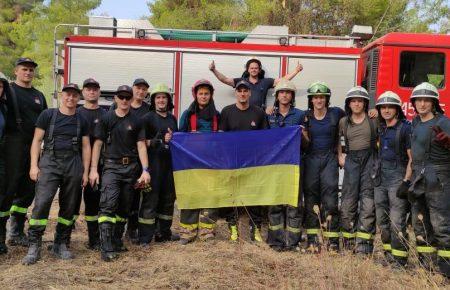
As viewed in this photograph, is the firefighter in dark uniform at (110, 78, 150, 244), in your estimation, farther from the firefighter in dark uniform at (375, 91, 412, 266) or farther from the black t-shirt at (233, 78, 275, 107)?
the firefighter in dark uniform at (375, 91, 412, 266)

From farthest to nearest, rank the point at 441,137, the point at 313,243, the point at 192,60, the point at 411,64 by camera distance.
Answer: the point at 192,60, the point at 411,64, the point at 313,243, the point at 441,137

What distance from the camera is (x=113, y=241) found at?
5805 mm

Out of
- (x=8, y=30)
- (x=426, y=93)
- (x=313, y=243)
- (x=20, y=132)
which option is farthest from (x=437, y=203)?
(x=8, y=30)

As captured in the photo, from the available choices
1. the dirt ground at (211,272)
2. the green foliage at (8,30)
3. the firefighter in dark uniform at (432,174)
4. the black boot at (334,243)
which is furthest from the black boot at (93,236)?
the green foliage at (8,30)

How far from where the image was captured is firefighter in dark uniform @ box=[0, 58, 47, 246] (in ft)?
18.6

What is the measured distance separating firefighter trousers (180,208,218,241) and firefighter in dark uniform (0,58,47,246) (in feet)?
5.99

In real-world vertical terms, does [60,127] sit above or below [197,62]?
below

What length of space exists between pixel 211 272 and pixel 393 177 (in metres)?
2.13

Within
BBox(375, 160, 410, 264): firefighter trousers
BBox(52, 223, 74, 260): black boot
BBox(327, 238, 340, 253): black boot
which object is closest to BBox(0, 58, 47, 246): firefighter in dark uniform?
BBox(52, 223, 74, 260): black boot

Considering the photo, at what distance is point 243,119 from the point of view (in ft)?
20.1

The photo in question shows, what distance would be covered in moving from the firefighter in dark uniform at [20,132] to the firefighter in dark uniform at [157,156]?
1.30m

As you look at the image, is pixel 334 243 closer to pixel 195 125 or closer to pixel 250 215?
pixel 250 215

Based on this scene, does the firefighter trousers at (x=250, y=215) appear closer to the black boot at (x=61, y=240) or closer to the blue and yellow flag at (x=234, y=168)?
the blue and yellow flag at (x=234, y=168)

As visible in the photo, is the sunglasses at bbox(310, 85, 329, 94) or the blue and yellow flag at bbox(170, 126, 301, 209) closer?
the sunglasses at bbox(310, 85, 329, 94)
